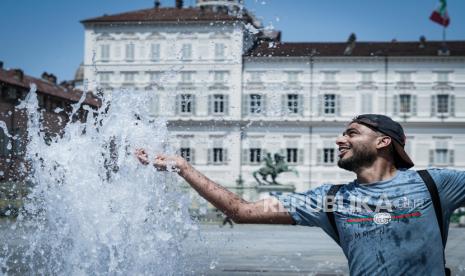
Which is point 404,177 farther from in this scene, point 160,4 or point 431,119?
point 160,4

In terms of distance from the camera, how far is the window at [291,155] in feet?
161

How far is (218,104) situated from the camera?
50250 millimetres

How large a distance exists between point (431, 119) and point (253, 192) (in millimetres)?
21861

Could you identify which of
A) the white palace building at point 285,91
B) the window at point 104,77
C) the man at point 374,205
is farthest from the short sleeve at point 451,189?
the window at point 104,77

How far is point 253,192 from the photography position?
105 feet

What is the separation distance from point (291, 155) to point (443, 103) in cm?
1153

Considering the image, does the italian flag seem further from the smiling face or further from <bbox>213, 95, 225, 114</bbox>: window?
the smiling face

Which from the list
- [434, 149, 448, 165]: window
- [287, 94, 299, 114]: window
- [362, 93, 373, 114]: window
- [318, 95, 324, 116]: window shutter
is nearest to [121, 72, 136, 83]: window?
[287, 94, 299, 114]: window

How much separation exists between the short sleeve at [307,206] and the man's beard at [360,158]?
135 mm

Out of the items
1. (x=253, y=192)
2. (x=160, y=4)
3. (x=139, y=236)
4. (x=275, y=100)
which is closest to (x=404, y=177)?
(x=139, y=236)

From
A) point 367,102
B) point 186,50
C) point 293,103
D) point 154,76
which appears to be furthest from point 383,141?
point 154,76

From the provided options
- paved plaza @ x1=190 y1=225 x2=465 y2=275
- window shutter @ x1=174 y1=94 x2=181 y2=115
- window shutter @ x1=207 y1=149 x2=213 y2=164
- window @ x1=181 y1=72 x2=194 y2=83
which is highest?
window @ x1=181 y1=72 x2=194 y2=83

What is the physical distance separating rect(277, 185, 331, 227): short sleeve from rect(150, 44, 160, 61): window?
158ft

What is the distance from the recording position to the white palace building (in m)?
48.4
